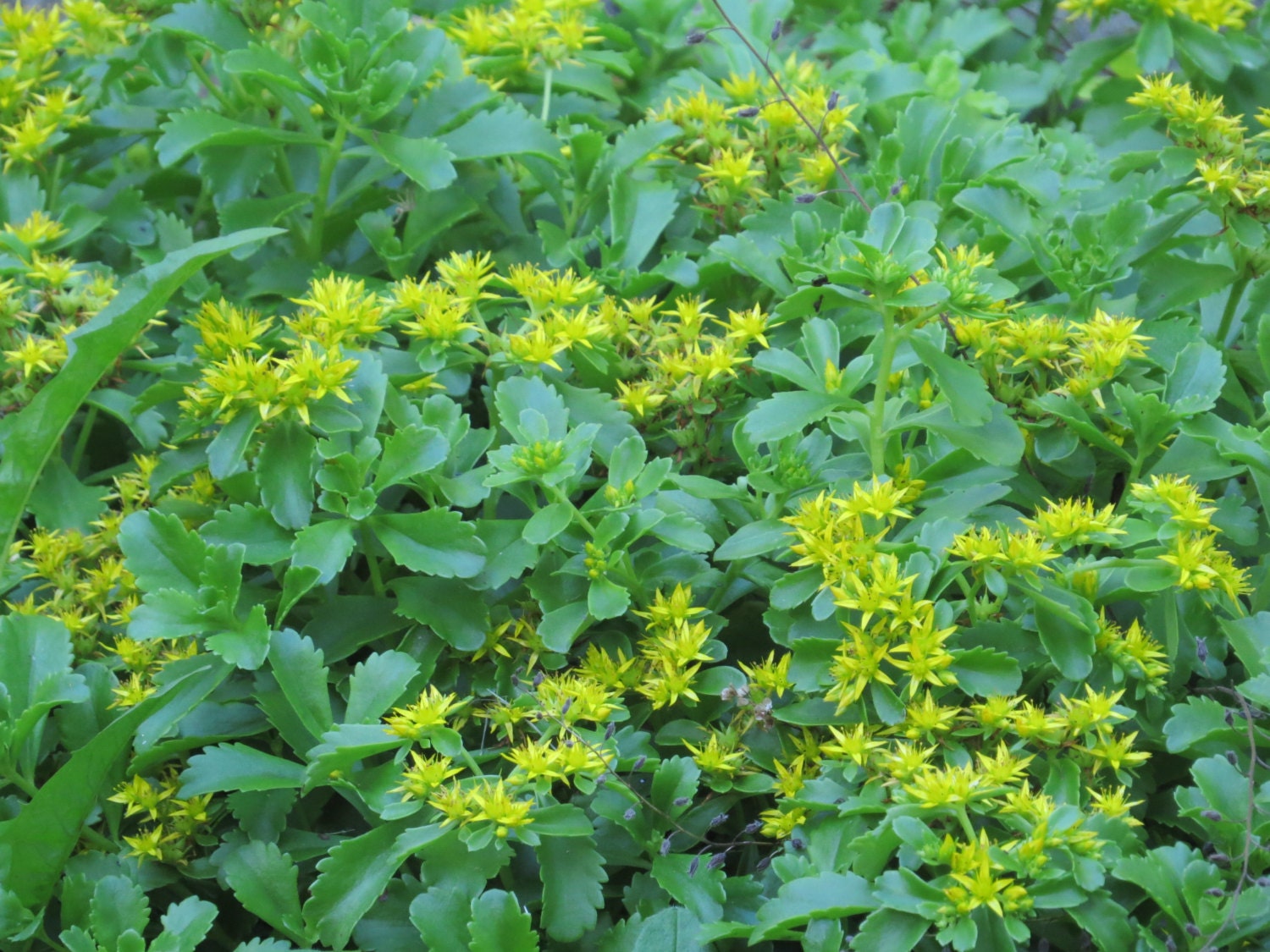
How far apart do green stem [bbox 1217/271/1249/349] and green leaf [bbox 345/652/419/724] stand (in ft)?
3.38

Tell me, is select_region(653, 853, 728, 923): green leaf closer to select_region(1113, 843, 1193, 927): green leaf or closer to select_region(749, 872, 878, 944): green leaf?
select_region(749, 872, 878, 944): green leaf

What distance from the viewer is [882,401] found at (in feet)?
4.05

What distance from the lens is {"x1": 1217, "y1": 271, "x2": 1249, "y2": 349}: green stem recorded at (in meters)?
1.46

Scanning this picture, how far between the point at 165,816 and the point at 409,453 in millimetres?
443

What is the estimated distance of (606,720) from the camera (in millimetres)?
A: 1170

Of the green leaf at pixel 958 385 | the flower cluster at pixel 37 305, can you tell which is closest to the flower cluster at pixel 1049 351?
the green leaf at pixel 958 385

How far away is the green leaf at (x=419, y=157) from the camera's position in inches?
59.2

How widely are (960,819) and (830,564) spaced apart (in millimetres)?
261

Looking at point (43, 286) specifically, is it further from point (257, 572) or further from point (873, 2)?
point (873, 2)

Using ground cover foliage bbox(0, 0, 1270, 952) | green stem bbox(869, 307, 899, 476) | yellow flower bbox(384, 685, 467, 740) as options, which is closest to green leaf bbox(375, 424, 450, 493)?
ground cover foliage bbox(0, 0, 1270, 952)

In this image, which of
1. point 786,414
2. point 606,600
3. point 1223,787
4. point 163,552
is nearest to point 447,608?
point 606,600

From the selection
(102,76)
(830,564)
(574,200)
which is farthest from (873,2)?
(830,564)

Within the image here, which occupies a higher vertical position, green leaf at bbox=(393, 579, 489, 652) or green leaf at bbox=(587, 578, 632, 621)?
green leaf at bbox=(587, 578, 632, 621)

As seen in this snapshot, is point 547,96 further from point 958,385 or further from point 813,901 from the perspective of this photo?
point 813,901
